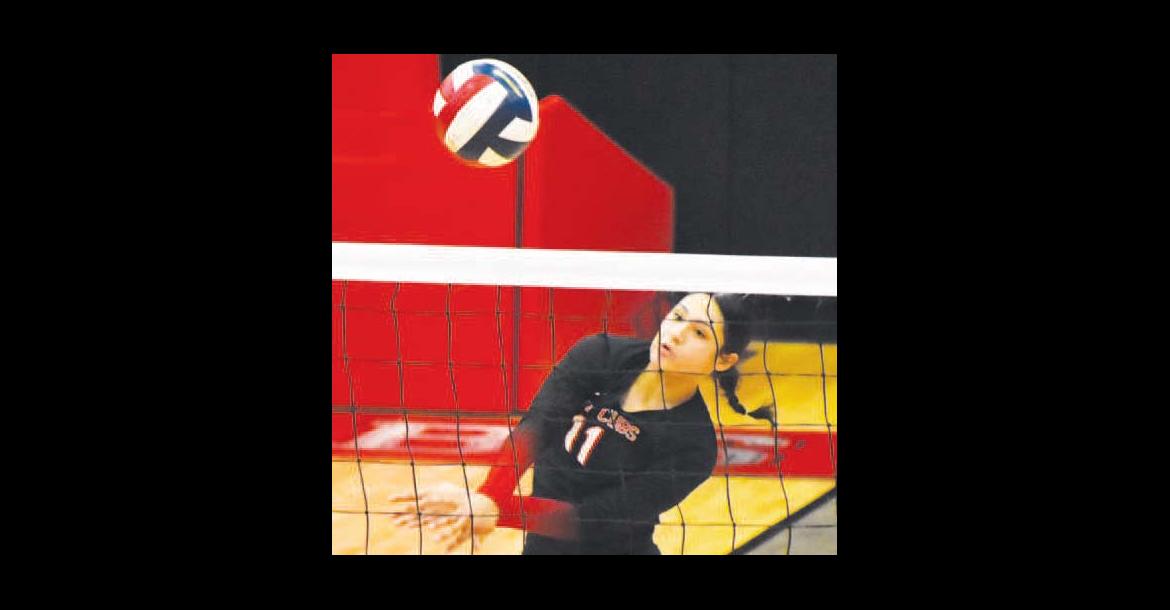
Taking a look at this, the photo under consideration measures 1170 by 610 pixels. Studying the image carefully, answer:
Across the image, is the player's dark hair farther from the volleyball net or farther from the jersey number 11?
the jersey number 11

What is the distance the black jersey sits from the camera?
3.64 meters

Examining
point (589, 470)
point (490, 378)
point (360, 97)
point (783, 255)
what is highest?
point (360, 97)

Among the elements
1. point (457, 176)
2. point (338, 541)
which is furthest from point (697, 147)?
point (338, 541)

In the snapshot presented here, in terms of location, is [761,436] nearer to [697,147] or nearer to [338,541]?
[697,147]

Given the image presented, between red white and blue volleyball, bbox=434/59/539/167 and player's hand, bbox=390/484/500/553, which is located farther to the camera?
player's hand, bbox=390/484/500/553

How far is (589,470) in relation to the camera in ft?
12.0

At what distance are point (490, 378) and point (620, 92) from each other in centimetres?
97

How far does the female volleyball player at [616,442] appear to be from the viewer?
3.64m

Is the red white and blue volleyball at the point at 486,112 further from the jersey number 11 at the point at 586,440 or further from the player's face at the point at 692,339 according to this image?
the jersey number 11 at the point at 586,440

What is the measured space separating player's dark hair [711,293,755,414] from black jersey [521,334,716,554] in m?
0.09

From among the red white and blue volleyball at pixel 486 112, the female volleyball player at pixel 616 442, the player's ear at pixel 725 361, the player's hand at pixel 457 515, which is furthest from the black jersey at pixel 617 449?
the red white and blue volleyball at pixel 486 112

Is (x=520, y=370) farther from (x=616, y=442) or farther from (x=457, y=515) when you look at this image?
(x=457, y=515)

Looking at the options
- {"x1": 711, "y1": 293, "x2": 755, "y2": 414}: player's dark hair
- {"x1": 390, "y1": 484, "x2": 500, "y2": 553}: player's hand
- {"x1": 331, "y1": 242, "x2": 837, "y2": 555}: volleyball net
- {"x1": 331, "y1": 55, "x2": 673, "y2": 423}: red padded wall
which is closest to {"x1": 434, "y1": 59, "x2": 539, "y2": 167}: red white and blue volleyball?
{"x1": 331, "y1": 55, "x2": 673, "y2": 423}: red padded wall

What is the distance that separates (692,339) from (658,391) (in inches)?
7.5
